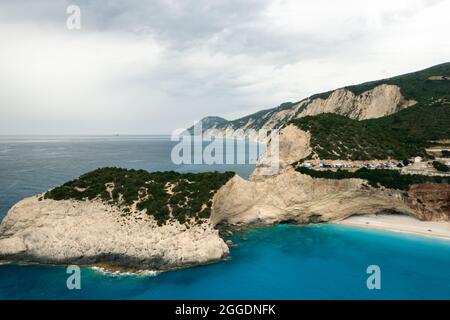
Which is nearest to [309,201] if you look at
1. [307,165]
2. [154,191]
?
[307,165]

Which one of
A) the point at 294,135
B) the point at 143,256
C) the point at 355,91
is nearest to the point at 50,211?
the point at 143,256

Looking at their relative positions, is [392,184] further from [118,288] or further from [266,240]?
[118,288]

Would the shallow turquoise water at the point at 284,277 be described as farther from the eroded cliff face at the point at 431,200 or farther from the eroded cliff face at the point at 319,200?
the eroded cliff face at the point at 319,200

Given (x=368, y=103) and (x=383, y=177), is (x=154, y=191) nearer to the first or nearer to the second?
(x=383, y=177)

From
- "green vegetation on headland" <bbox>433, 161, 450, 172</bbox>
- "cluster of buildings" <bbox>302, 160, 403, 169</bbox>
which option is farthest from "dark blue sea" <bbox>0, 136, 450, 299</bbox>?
"green vegetation on headland" <bbox>433, 161, 450, 172</bbox>
